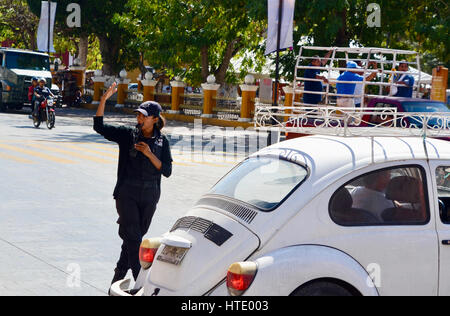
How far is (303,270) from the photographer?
5.11 metres

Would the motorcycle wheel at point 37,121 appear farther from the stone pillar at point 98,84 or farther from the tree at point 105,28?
the tree at point 105,28

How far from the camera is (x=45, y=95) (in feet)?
85.3

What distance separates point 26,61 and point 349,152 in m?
31.1

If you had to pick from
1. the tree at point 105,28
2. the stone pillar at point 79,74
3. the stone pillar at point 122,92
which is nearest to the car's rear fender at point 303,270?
the stone pillar at point 122,92

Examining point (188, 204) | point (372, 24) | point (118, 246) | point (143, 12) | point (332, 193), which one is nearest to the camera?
point (332, 193)

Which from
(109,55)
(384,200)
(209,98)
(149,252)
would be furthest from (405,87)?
(109,55)

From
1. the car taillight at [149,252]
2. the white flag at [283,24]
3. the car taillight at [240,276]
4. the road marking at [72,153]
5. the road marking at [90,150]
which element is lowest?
the road marking at [90,150]

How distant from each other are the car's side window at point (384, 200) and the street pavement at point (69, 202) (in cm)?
263

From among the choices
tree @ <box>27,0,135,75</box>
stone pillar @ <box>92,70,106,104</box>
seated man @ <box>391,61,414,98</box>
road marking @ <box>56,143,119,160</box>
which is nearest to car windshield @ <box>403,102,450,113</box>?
seated man @ <box>391,61,414,98</box>

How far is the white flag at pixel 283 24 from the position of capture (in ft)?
72.7

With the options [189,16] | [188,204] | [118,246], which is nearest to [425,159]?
[118,246]

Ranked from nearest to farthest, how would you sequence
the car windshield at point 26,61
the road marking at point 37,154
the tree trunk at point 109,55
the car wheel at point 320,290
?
the car wheel at point 320,290, the road marking at point 37,154, the car windshield at point 26,61, the tree trunk at point 109,55

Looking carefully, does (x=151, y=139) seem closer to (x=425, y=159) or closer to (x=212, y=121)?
(x=425, y=159)
